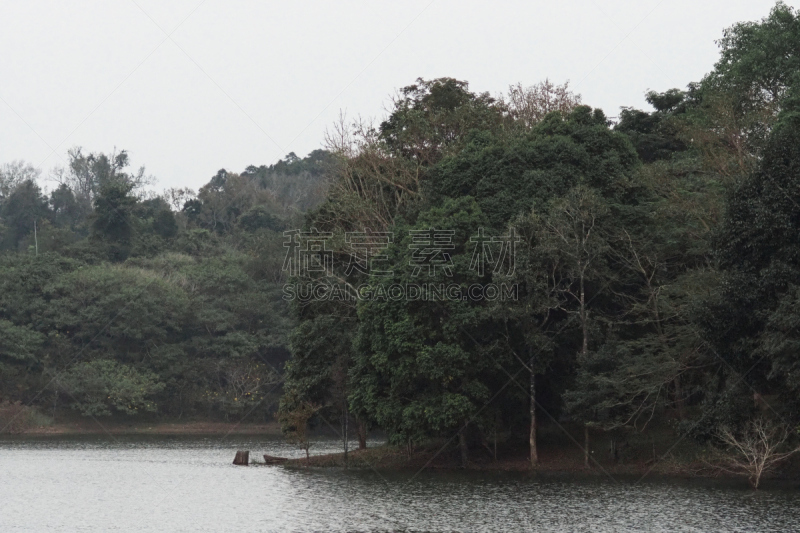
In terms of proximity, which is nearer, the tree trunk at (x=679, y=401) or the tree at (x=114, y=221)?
the tree trunk at (x=679, y=401)

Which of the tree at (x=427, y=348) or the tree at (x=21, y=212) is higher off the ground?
the tree at (x=21, y=212)

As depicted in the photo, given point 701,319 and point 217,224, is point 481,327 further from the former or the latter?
point 217,224

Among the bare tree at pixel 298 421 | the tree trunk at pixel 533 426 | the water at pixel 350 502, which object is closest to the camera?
the water at pixel 350 502

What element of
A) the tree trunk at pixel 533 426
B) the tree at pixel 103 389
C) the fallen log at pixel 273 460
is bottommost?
the fallen log at pixel 273 460

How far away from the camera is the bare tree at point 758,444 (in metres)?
26.3

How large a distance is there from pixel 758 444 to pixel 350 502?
1266cm

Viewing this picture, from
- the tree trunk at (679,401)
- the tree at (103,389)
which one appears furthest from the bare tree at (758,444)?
the tree at (103,389)

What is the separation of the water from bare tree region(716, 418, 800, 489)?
1.02m

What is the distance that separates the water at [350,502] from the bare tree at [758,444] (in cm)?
102

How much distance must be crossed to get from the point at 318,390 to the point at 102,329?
31103 millimetres

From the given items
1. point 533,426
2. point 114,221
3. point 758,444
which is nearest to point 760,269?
point 758,444

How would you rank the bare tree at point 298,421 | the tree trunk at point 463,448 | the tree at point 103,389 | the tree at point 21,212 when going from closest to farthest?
the tree trunk at point 463,448 → the bare tree at point 298,421 → the tree at point 103,389 → the tree at point 21,212

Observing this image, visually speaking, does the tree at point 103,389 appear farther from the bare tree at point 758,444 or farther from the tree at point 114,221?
the bare tree at point 758,444

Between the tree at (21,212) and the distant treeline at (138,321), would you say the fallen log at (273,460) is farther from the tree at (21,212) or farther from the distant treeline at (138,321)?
the tree at (21,212)
